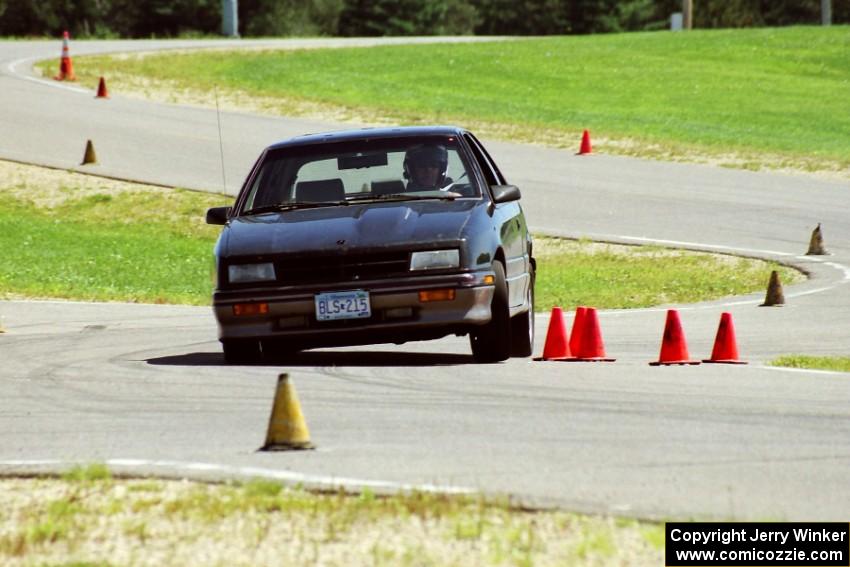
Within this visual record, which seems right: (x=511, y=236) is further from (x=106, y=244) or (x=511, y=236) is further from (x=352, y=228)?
(x=106, y=244)

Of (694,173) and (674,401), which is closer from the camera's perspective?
(674,401)

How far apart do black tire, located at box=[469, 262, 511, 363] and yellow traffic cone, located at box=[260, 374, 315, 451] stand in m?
3.33

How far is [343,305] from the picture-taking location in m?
11.1

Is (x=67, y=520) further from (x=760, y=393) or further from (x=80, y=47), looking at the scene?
(x=80, y=47)

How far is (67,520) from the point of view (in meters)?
6.92

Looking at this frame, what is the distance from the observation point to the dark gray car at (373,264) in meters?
11.1

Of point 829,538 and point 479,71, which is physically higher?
point 829,538

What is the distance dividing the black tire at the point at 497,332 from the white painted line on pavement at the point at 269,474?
374 cm

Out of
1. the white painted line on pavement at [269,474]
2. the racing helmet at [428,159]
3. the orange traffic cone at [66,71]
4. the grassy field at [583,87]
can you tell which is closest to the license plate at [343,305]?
the racing helmet at [428,159]

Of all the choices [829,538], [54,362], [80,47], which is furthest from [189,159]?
[829,538]

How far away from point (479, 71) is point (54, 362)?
36.3 m

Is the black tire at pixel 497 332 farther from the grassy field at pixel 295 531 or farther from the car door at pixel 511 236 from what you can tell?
the grassy field at pixel 295 531

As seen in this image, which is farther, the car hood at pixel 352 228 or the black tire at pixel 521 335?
the black tire at pixel 521 335

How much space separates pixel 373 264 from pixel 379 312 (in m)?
0.31
